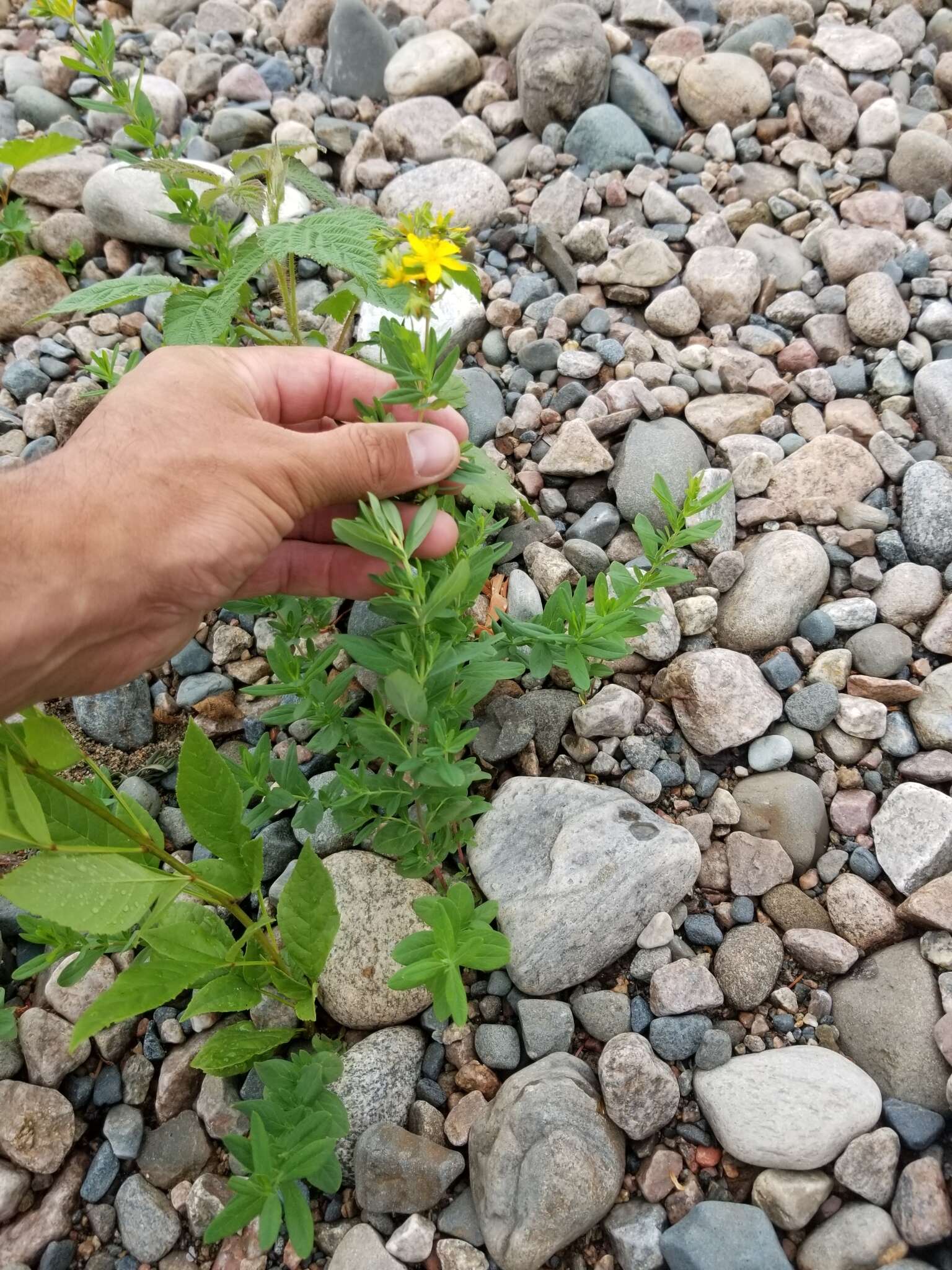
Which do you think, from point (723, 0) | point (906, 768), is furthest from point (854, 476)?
point (723, 0)

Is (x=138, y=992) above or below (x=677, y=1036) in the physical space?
above

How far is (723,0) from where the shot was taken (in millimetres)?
4945

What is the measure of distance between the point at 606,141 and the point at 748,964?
150 inches

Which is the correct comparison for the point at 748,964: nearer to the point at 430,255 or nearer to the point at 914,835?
the point at 914,835

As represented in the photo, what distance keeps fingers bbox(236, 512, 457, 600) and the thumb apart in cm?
49

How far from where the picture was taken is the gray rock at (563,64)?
427 cm

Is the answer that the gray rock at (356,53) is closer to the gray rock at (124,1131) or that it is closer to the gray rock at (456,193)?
the gray rock at (456,193)

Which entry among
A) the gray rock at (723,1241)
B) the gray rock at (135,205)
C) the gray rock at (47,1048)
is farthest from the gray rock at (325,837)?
the gray rock at (135,205)

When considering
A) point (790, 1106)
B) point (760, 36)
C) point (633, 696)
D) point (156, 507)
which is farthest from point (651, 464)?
point (760, 36)

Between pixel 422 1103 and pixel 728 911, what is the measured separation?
100 centimetres

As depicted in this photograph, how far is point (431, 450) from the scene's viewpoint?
79.9 inches

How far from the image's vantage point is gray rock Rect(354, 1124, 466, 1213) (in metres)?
2.14

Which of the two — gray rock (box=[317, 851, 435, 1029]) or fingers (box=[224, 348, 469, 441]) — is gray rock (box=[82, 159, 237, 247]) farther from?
gray rock (box=[317, 851, 435, 1029])

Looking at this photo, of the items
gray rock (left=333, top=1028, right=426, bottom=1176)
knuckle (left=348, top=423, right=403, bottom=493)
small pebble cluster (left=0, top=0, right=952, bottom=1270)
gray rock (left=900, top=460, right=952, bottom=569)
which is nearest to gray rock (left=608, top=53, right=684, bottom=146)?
small pebble cluster (left=0, top=0, right=952, bottom=1270)
